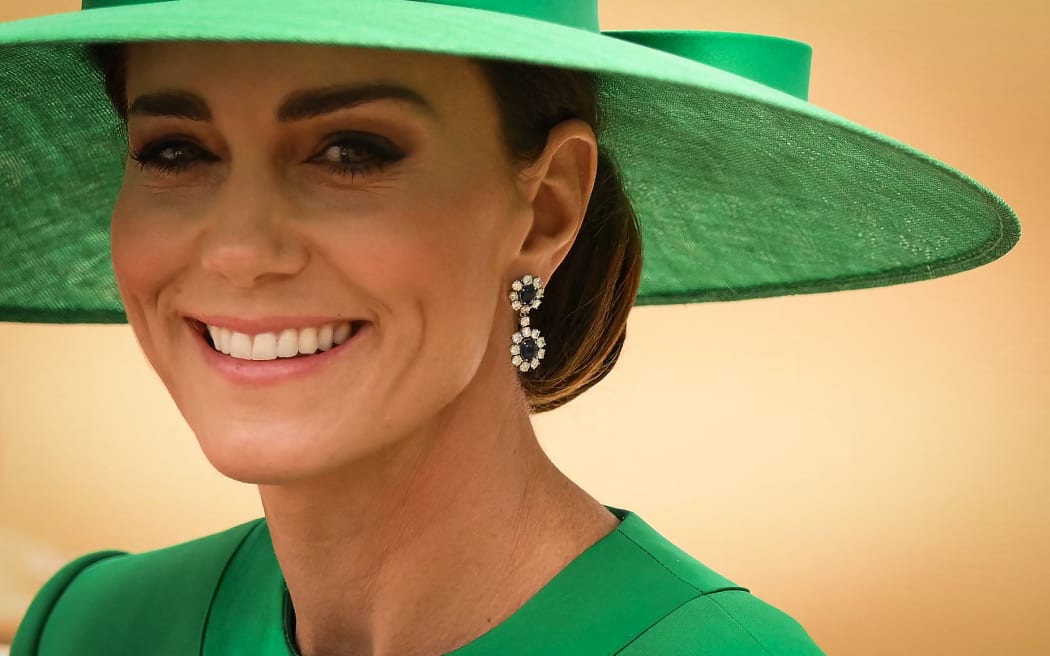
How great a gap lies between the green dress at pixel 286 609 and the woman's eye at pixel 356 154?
371mm

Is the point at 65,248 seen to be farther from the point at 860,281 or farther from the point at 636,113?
the point at 860,281

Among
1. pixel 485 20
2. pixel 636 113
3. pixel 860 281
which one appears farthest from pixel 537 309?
pixel 485 20

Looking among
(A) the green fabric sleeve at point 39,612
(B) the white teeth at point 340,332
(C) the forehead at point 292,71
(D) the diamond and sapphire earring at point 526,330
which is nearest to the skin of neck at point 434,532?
(D) the diamond and sapphire earring at point 526,330

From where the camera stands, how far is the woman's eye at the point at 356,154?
986mm

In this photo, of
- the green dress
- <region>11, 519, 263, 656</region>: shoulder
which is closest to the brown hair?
the green dress

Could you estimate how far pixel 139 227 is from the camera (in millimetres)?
1040

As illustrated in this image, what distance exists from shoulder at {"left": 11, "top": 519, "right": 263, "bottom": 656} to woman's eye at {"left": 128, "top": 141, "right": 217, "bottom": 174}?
447 mm

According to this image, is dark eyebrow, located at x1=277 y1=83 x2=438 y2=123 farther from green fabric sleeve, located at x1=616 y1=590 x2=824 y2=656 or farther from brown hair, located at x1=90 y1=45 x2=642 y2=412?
green fabric sleeve, located at x1=616 y1=590 x2=824 y2=656

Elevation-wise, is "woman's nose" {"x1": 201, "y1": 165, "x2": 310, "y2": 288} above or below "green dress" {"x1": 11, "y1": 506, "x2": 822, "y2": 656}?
above

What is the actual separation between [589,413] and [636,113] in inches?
43.5

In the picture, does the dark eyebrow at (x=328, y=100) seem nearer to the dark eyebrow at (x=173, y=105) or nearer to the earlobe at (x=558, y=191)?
the dark eyebrow at (x=173, y=105)

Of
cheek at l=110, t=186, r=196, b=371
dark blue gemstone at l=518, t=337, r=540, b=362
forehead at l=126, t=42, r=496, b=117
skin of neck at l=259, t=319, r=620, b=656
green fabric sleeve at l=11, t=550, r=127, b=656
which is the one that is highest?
forehead at l=126, t=42, r=496, b=117

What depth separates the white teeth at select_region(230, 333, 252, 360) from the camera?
1.01m

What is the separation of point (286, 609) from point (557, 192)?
1.46 feet
